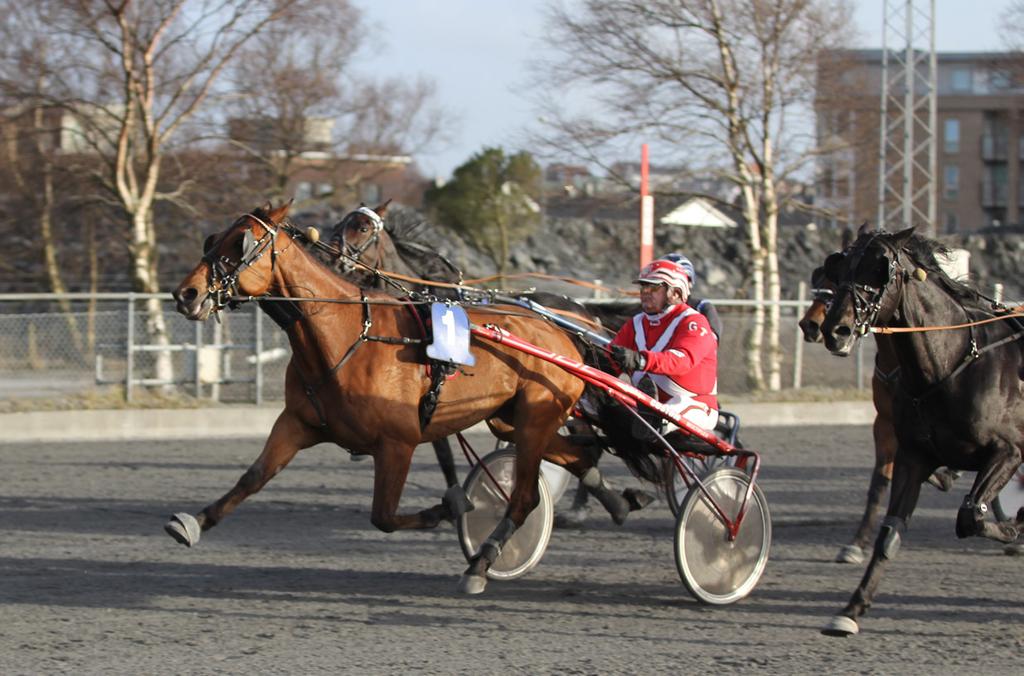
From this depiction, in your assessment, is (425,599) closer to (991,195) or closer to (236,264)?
(236,264)

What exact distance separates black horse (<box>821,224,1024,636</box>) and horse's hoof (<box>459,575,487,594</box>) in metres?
1.73

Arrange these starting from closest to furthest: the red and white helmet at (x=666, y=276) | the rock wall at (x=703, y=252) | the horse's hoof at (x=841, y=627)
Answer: the horse's hoof at (x=841, y=627), the red and white helmet at (x=666, y=276), the rock wall at (x=703, y=252)

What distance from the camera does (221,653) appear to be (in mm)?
5332

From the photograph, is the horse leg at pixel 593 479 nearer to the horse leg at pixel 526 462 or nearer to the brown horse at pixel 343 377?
the horse leg at pixel 526 462

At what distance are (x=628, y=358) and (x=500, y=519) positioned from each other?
4.01ft

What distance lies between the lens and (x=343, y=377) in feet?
20.3

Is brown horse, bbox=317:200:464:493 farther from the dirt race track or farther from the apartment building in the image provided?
the apartment building

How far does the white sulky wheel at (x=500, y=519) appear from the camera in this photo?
6.97 meters

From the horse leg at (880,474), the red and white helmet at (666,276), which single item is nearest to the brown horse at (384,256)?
the red and white helmet at (666,276)

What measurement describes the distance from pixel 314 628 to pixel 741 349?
12692mm

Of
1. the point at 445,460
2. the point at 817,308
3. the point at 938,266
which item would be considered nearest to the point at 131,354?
the point at 445,460

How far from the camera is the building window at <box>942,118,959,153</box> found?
63375 millimetres

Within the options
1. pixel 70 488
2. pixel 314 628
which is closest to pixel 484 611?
pixel 314 628

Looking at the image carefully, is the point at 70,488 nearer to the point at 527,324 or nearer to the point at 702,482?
the point at 527,324
